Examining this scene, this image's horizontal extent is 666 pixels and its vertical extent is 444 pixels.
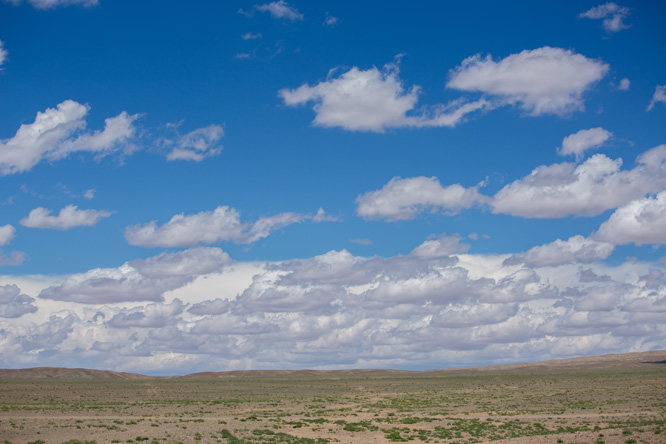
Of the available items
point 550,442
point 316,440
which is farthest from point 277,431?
point 550,442

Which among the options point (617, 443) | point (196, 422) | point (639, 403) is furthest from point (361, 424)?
point (639, 403)

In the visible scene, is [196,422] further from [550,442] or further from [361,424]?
[550,442]

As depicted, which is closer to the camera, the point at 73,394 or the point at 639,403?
the point at 639,403

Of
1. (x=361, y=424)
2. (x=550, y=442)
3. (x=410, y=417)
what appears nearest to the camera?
(x=550, y=442)

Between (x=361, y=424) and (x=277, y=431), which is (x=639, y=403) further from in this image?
(x=277, y=431)

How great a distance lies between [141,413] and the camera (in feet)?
228

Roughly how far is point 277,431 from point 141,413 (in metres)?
23.6

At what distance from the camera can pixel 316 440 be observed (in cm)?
4772

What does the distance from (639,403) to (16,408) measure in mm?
72393

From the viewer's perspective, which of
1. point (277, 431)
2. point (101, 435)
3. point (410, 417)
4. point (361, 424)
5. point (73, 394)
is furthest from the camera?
point (73, 394)

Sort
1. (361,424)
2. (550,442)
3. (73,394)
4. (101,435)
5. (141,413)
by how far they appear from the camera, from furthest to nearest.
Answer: (73,394), (141,413), (361,424), (101,435), (550,442)

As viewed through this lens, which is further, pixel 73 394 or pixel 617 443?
pixel 73 394

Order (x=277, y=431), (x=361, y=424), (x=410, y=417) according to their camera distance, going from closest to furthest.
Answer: (x=277, y=431) < (x=361, y=424) < (x=410, y=417)

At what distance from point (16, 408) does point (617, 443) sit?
214 ft
